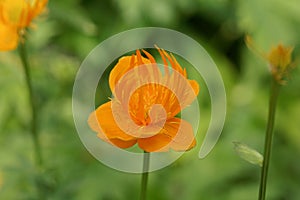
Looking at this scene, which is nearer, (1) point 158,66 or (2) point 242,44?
(1) point 158,66

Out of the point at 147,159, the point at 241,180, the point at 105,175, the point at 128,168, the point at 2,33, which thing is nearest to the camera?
the point at 147,159

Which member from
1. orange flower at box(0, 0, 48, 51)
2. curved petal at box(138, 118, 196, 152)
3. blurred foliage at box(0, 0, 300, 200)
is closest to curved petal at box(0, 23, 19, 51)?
orange flower at box(0, 0, 48, 51)

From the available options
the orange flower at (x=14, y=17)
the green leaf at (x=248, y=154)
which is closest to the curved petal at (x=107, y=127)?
the green leaf at (x=248, y=154)

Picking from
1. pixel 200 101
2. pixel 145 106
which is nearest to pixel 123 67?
pixel 145 106

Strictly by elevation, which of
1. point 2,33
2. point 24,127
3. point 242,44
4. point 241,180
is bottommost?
point 2,33

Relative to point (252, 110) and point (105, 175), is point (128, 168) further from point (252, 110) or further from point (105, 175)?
point (252, 110)

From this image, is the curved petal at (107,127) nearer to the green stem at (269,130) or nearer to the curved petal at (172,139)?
the curved petal at (172,139)

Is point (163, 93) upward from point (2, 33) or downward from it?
downward

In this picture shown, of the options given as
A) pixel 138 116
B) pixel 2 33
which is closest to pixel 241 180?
pixel 2 33
